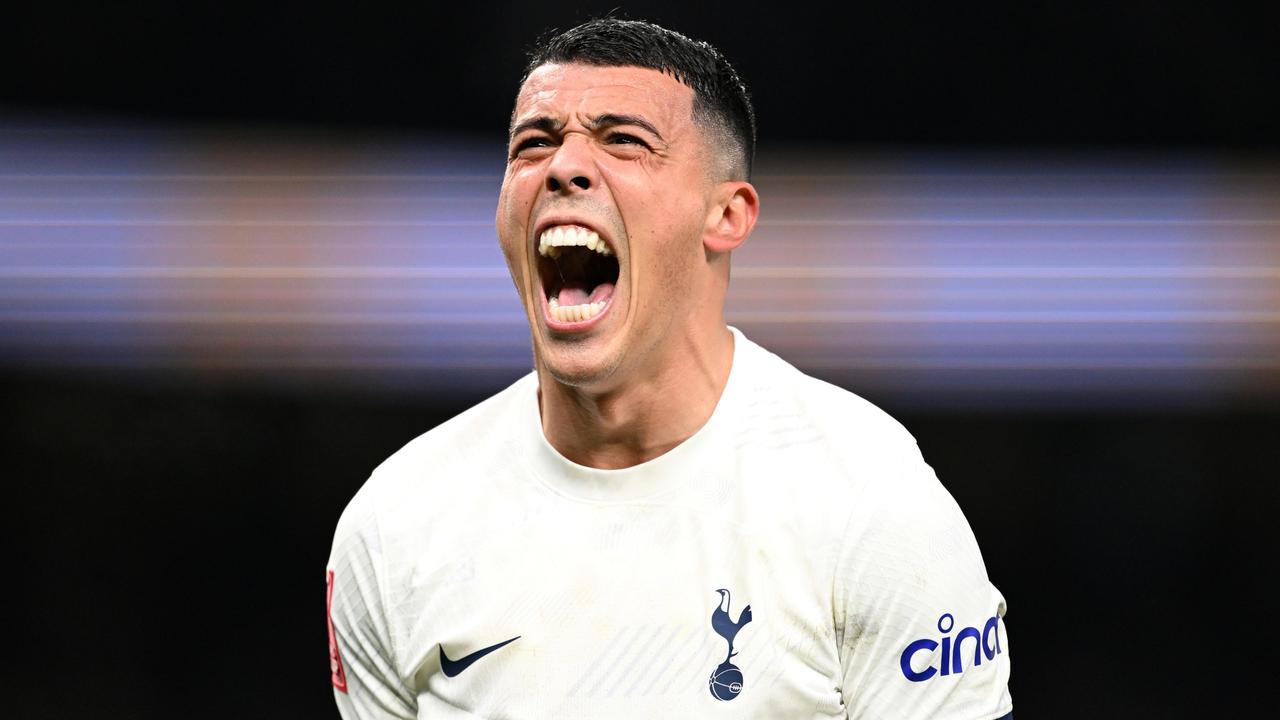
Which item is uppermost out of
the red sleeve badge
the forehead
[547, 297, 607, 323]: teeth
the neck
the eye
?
the forehead

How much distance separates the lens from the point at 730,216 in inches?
87.9

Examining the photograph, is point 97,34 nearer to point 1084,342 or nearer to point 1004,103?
point 1004,103

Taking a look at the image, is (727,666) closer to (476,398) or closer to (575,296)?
(575,296)

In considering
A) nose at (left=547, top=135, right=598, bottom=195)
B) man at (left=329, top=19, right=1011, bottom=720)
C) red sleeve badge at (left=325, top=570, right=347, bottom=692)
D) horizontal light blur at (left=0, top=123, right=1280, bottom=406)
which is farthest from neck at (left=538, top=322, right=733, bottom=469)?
horizontal light blur at (left=0, top=123, right=1280, bottom=406)

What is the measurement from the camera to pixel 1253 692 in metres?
3.56

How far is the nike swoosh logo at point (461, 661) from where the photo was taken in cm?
210

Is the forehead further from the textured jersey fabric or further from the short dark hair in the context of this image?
the textured jersey fabric

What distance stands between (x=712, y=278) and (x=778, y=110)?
1.63 meters

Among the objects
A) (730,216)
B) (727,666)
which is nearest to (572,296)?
(730,216)

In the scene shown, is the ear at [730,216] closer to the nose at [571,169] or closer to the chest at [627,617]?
the nose at [571,169]

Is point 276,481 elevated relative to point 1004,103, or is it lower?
lower

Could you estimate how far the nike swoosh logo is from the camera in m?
2.10

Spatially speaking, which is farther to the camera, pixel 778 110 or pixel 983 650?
pixel 778 110

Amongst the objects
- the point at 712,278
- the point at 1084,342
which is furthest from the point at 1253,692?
the point at 712,278
